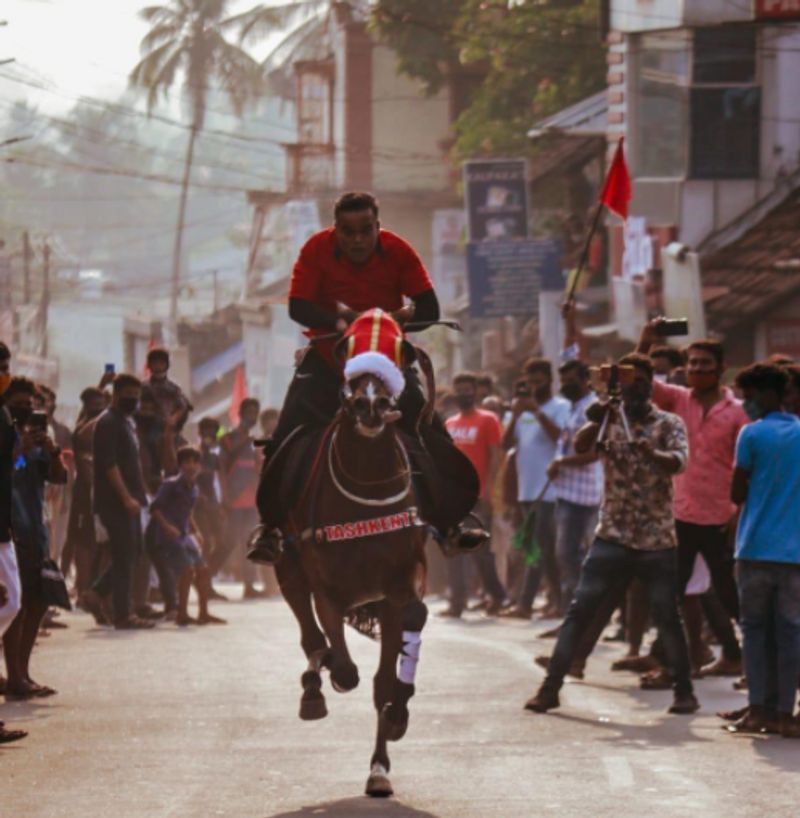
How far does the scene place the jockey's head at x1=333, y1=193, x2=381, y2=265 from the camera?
1209cm

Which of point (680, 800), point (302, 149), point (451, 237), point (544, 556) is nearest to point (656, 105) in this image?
point (544, 556)

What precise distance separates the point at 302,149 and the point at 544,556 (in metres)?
42.3

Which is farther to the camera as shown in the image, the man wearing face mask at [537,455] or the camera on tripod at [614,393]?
the man wearing face mask at [537,455]

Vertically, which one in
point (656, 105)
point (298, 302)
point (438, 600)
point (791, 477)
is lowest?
point (438, 600)

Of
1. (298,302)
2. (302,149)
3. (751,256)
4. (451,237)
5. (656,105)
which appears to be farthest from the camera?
(302,149)

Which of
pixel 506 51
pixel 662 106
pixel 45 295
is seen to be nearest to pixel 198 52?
pixel 45 295

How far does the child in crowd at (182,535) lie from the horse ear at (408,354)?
35.5ft

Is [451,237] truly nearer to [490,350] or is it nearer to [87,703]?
[490,350]

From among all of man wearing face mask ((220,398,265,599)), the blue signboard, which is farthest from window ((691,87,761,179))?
man wearing face mask ((220,398,265,599))

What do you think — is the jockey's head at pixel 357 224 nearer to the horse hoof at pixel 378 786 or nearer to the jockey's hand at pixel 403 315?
the jockey's hand at pixel 403 315

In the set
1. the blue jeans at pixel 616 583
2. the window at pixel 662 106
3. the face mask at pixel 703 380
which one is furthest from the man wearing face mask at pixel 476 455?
the window at pixel 662 106

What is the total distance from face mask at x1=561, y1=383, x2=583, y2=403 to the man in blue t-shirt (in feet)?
22.5

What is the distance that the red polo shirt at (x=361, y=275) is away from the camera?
12.2m

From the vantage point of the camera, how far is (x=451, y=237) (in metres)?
52.4
